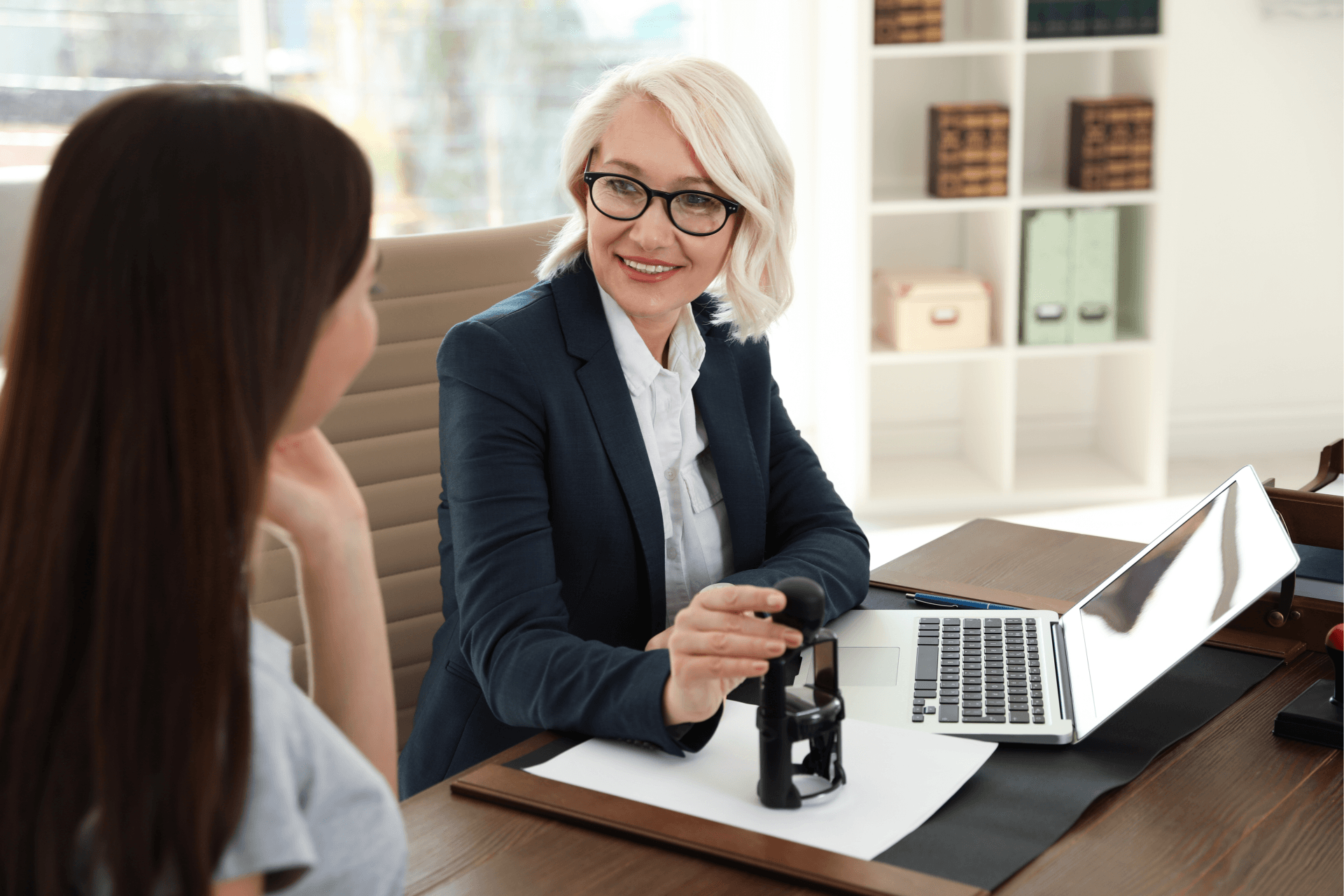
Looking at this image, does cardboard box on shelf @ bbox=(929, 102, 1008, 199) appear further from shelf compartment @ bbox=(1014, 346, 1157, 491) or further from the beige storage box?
shelf compartment @ bbox=(1014, 346, 1157, 491)

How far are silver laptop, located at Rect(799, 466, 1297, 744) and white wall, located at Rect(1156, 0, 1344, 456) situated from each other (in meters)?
3.36

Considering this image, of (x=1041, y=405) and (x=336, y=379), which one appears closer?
(x=336, y=379)

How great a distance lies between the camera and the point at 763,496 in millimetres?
1509

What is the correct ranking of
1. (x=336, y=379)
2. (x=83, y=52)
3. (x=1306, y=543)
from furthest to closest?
(x=83, y=52)
(x=1306, y=543)
(x=336, y=379)

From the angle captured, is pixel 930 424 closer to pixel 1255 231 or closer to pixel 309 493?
pixel 1255 231

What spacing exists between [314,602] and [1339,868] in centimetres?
69

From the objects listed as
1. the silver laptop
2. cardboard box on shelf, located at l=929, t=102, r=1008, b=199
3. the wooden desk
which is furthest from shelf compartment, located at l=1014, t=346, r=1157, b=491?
the wooden desk

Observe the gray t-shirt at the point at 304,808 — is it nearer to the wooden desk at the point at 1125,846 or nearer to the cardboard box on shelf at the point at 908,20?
the wooden desk at the point at 1125,846

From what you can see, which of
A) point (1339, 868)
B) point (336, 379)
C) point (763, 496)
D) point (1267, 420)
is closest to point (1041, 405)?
point (1267, 420)

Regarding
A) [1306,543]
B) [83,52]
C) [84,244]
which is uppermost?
[83,52]

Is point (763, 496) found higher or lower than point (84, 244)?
lower

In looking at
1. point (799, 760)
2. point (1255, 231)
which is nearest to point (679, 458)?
point (799, 760)

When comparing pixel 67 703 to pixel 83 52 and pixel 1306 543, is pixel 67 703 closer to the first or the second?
pixel 1306 543

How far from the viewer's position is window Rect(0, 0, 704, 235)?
3617 mm
